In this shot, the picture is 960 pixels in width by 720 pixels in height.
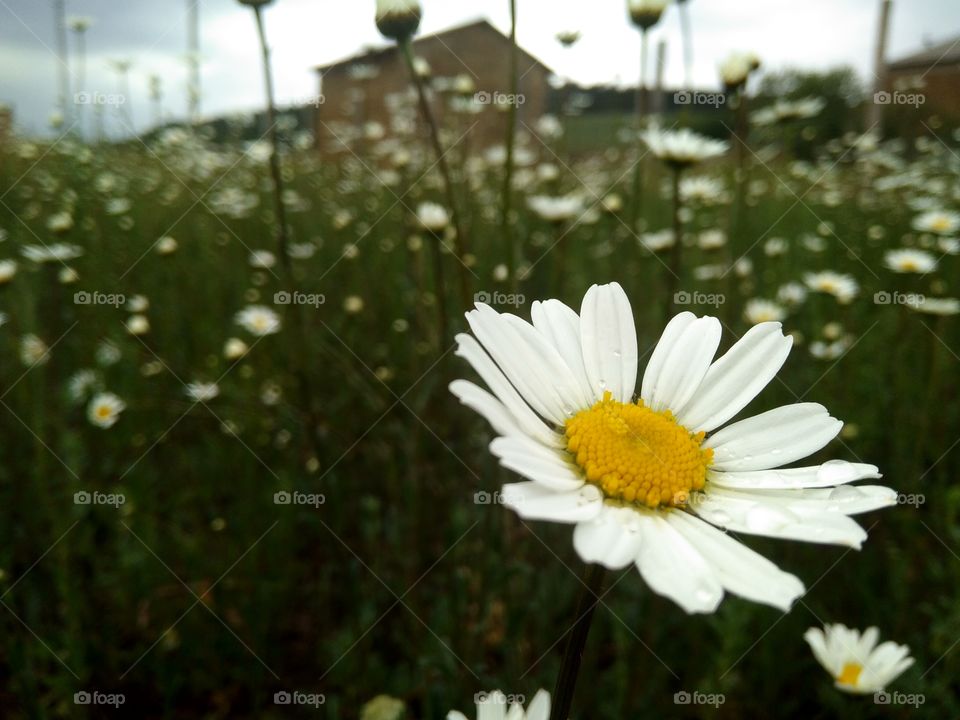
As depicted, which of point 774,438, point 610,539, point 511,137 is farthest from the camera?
point 511,137

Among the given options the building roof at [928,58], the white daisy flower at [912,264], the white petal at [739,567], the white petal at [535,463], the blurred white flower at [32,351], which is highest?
the building roof at [928,58]

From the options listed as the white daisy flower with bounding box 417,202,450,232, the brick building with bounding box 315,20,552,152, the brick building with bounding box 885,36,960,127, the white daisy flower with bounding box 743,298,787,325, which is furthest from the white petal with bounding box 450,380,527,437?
the brick building with bounding box 885,36,960,127

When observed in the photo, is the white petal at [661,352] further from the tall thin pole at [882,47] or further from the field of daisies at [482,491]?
the tall thin pole at [882,47]

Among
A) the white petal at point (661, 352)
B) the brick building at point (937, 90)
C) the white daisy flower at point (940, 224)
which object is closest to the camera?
the white petal at point (661, 352)

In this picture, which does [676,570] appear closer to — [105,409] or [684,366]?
[684,366]

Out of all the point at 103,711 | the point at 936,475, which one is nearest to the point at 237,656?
the point at 103,711

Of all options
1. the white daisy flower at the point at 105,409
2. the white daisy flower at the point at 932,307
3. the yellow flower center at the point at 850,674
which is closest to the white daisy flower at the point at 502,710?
the yellow flower center at the point at 850,674

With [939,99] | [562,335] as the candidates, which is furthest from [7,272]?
[939,99]
